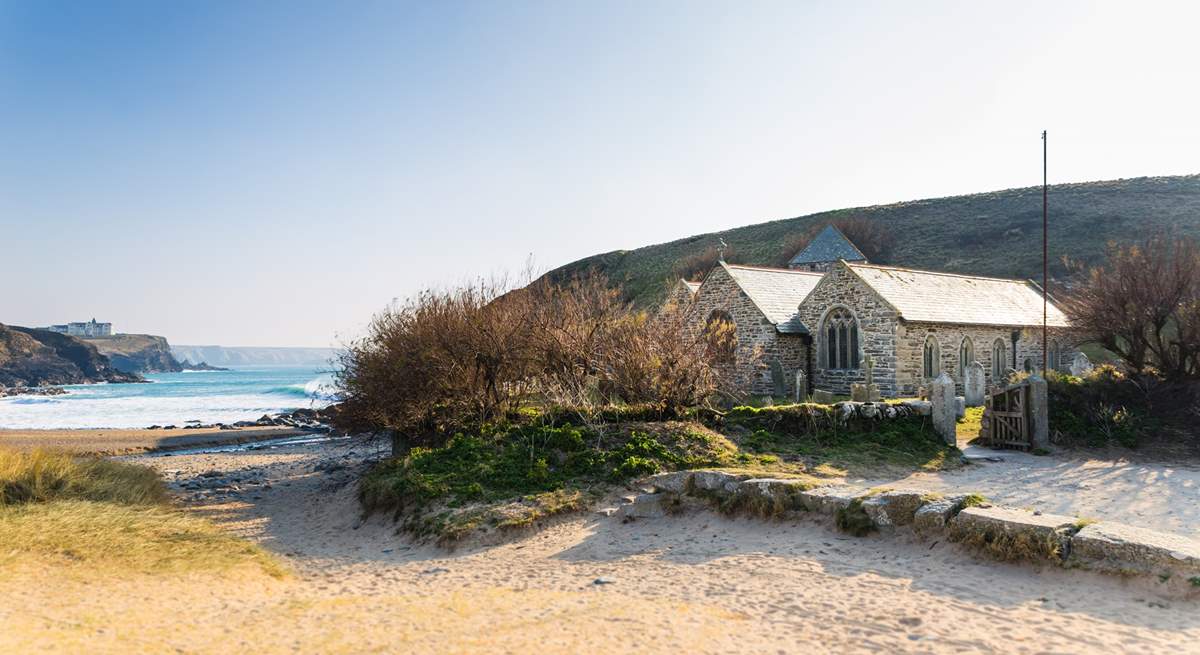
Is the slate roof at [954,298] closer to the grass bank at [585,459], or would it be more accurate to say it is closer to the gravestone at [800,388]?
the gravestone at [800,388]

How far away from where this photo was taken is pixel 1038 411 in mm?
16625

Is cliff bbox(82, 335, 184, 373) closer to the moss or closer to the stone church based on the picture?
the stone church

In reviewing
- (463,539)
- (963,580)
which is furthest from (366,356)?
(963,580)

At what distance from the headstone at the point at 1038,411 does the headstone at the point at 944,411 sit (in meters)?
2.40

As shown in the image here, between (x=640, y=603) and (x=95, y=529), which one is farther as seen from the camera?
(x=95, y=529)

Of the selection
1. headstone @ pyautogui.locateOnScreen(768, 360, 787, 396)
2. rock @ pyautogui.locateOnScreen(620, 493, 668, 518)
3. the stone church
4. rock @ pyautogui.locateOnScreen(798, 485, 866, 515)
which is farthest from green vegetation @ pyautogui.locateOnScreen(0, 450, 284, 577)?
headstone @ pyautogui.locateOnScreen(768, 360, 787, 396)

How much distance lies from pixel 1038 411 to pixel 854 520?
972cm

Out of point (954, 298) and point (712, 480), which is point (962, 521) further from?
point (954, 298)

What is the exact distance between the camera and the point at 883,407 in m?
15.7

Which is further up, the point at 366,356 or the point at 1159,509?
the point at 366,356

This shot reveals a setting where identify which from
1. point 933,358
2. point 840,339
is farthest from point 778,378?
point 933,358

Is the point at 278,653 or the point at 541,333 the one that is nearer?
the point at 278,653

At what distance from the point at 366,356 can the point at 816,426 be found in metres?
9.91

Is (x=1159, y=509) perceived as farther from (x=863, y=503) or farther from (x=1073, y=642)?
(x=1073, y=642)
